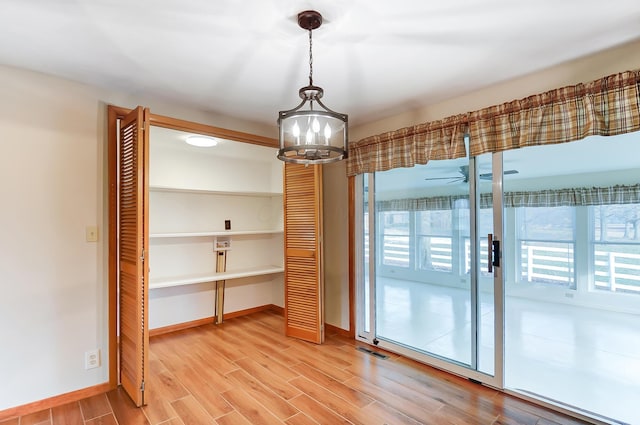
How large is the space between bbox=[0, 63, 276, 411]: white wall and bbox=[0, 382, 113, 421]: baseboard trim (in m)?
0.03

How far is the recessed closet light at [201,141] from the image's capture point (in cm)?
A: 356

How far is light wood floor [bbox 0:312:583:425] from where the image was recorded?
2.11 metres

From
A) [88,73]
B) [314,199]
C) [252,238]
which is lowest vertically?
[252,238]

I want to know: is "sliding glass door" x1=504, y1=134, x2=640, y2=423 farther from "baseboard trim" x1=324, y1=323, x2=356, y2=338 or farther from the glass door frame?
"baseboard trim" x1=324, y1=323, x2=356, y2=338

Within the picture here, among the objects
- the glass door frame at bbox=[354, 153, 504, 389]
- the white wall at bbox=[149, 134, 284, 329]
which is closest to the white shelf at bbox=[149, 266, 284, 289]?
the white wall at bbox=[149, 134, 284, 329]

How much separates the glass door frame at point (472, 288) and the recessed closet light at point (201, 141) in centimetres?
173

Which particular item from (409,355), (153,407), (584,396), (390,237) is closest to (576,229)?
(584,396)

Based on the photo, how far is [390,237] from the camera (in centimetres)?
333

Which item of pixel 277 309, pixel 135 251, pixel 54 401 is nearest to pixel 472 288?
pixel 135 251

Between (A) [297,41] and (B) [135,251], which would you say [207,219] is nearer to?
(B) [135,251]

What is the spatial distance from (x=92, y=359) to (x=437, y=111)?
137 inches

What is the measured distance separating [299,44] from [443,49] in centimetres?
91

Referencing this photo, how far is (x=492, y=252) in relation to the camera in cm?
248

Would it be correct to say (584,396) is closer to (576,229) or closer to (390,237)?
(576,229)
